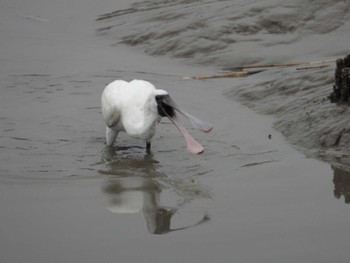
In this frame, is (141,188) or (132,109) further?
(132,109)

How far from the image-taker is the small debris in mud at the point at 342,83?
7.54 meters

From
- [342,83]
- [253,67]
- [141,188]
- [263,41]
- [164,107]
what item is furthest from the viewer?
[263,41]

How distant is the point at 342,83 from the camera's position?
299 inches

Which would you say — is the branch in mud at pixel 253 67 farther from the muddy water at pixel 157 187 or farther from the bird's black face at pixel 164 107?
the bird's black face at pixel 164 107

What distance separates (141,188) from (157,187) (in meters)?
0.13

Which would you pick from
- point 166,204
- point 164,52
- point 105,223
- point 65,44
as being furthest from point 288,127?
point 65,44

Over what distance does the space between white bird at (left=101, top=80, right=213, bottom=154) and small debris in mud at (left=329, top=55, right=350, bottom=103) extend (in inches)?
69.1

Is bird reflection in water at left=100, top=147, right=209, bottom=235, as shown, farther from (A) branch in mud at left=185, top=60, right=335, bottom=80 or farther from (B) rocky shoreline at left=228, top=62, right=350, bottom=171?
(A) branch in mud at left=185, top=60, right=335, bottom=80

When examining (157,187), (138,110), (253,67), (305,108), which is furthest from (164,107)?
(253,67)

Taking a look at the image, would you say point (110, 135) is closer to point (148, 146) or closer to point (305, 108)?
point (148, 146)

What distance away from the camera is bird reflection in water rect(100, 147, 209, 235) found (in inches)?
220

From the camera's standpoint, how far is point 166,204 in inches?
231

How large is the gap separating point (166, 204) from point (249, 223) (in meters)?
0.77

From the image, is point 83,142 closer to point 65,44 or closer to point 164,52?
point 164,52
